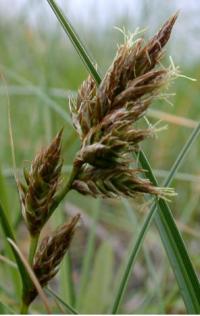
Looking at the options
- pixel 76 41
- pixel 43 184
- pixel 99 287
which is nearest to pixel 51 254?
pixel 43 184

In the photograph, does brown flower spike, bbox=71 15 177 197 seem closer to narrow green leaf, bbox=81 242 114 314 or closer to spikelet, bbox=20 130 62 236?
spikelet, bbox=20 130 62 236

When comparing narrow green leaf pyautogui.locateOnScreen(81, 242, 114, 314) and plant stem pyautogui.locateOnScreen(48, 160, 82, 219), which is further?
narrow green leaf pyautogui.locateOnScreen(81, 242, 114, 314)

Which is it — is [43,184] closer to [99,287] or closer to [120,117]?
[120,117]

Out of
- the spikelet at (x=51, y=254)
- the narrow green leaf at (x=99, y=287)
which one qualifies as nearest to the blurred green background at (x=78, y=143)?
the narrow green leaf at (x=99, y=287)

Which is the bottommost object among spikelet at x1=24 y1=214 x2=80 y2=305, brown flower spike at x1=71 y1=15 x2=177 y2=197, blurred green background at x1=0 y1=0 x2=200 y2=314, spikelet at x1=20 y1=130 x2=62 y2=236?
spikelet at x1=24 y1=214 x2=80 y2=305

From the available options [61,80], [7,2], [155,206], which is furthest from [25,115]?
[155,206]

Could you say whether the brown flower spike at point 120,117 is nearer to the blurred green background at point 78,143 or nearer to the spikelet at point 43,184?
the spikelet at point 43,184

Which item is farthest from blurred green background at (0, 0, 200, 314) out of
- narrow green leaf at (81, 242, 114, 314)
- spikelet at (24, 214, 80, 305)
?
spikelet at (24, 214, 80, 305)
